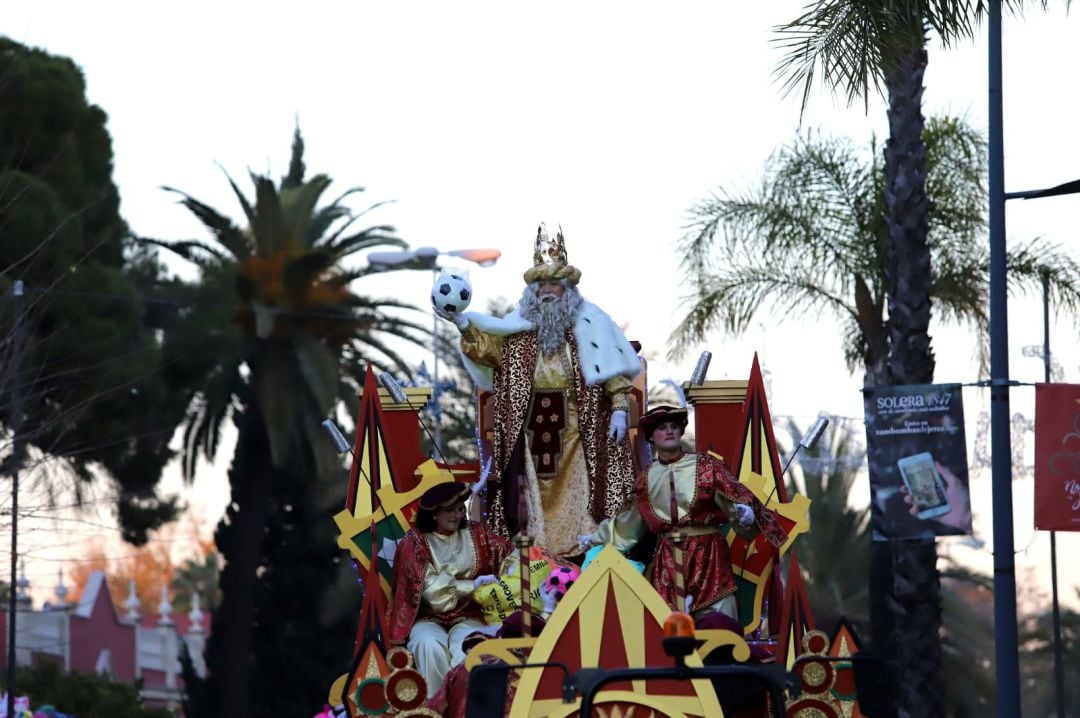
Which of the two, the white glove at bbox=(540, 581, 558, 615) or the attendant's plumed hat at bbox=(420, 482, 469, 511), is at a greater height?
the attendant's plumed hat at bbox=(420, 482, 469, 511)

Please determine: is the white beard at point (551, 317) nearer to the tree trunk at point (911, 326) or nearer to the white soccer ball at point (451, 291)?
the white soccer ball at point (451, 291)

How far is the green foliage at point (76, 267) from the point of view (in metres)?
32.0

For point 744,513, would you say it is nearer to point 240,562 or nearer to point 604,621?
point 604,621

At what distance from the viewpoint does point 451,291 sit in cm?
1345

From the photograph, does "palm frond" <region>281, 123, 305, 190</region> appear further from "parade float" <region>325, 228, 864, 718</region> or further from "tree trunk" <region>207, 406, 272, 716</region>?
"parade float" <region>325, 228, 864, 718</region>

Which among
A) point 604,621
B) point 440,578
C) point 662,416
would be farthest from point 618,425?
point 604,621

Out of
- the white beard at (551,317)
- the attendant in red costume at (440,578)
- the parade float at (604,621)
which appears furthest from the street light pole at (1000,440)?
the attendant in red costume at (440,578)

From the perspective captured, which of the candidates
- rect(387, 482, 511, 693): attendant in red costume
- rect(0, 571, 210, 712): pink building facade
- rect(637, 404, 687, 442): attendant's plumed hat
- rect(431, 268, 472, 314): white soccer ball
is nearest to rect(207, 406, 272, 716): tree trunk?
rect(0, 571, 210, 712): pink building facade

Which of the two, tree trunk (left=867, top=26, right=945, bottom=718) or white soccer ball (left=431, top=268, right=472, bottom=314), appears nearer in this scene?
white soccer ball (left=431, top=268, right=472, bottom=314)

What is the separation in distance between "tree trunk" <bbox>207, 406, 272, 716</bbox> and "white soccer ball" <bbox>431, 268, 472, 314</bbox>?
22.2 metres

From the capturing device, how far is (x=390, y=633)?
42.2ft

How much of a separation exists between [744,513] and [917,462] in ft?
7.36

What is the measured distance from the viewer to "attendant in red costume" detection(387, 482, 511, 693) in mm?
12570

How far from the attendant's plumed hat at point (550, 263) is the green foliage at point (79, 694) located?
24908mm
